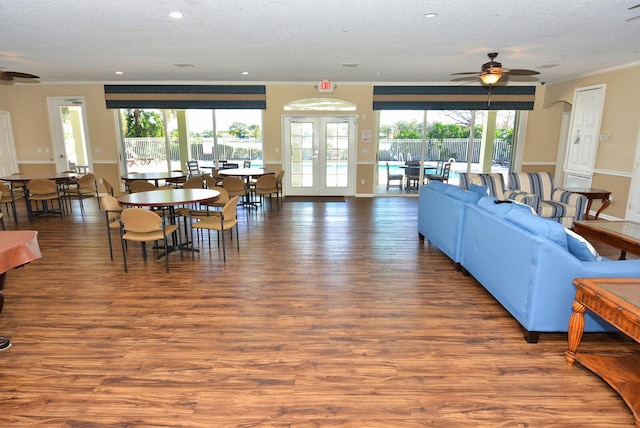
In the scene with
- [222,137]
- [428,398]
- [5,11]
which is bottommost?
[428,398]

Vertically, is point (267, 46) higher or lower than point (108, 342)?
higher

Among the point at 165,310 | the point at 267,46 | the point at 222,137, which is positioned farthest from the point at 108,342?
the point at 222,137

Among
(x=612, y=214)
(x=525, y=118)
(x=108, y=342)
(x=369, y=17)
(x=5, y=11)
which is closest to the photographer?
(x=108, y=342)

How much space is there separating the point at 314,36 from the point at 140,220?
305 cm

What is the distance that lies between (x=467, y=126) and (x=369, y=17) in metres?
6.23

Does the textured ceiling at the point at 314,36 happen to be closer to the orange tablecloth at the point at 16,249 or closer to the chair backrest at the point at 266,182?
the chair backrest at the point at 266,182

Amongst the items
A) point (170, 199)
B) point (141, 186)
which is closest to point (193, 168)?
point (141, 186)

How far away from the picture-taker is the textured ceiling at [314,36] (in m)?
3.54

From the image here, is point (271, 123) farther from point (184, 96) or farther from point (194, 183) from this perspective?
point (194, 183)

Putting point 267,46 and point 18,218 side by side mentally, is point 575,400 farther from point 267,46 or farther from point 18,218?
point 18,218

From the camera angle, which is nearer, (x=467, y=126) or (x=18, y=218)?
(x=18, y=218)

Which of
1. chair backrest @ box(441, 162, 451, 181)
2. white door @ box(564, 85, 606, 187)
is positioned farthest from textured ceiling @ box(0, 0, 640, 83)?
chair backrest @ box(441, 162, 451, 181)

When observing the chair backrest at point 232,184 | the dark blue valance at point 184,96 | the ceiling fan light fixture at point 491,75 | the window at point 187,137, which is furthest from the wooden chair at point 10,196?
the ceiling fan light fixture at point 491,75

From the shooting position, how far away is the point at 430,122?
9.16 metres
